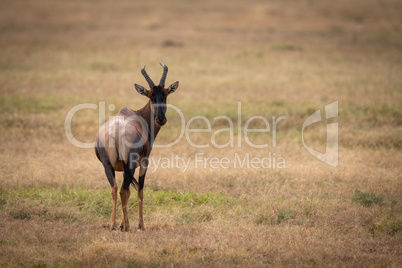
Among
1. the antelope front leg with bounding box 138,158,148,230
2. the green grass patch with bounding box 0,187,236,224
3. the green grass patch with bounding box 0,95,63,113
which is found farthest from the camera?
the green grass patch with bounding box 0,95,63,113

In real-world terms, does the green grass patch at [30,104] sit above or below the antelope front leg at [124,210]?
above

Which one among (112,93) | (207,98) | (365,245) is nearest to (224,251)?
(365,245)

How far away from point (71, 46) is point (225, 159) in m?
19.9

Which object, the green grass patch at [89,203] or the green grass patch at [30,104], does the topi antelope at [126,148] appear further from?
the green grass patch at [30,104]

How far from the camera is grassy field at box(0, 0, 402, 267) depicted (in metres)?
7.46

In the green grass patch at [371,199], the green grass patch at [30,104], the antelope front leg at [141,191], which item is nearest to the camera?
the antelope front leg at [141,191]

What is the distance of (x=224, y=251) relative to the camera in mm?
7258

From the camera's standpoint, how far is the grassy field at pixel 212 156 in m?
7.46

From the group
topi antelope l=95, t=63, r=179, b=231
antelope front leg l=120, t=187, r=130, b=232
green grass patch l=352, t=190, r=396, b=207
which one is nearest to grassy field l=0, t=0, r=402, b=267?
green grass patch l=352, t=190, r=396, b=207

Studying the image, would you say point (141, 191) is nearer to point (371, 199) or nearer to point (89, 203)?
point (89, 203)

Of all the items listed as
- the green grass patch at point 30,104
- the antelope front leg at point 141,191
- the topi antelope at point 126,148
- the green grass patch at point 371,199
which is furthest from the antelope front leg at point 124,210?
the green grass patch at point 30,104

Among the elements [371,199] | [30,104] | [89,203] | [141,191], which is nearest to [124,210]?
[141,191]

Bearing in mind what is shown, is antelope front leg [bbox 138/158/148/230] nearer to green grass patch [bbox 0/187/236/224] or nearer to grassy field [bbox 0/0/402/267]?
grassy field [bbox 0/0/402/267]

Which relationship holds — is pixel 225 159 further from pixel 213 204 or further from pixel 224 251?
pixel 224 251
